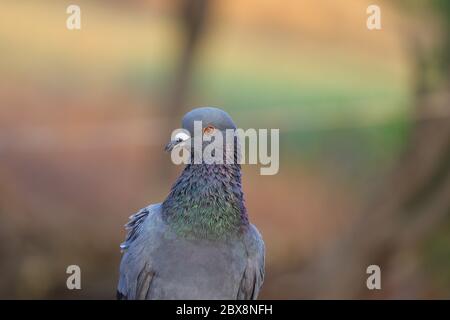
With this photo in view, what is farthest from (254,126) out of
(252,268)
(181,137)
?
(181,137)

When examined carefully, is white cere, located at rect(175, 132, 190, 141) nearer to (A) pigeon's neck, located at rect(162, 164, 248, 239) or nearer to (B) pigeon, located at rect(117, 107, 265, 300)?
(B) pigeon, located at rect(117, 107, 265, 300)

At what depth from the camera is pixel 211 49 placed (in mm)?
9273

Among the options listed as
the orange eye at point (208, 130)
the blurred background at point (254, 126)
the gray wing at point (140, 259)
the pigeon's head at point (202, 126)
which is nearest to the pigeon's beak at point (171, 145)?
A: the pigeon's head at point (202, 126)

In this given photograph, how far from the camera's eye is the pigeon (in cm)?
335

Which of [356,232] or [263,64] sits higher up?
[263,64]

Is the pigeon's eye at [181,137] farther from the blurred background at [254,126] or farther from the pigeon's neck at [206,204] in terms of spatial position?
the blurred background at [254,126]

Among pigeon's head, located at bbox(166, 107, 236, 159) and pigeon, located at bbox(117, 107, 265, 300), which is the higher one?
pigeon's head, located at bbox(166, 107, 236, 159)

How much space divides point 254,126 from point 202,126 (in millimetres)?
5132

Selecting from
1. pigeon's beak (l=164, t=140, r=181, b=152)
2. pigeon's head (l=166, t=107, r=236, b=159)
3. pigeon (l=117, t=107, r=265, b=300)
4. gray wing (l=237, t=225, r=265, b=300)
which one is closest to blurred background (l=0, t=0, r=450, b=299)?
gray wing (l=237, t=225, r=265, b=300)

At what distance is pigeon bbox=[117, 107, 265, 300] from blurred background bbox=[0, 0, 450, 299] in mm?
3619

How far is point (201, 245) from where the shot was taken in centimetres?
335
